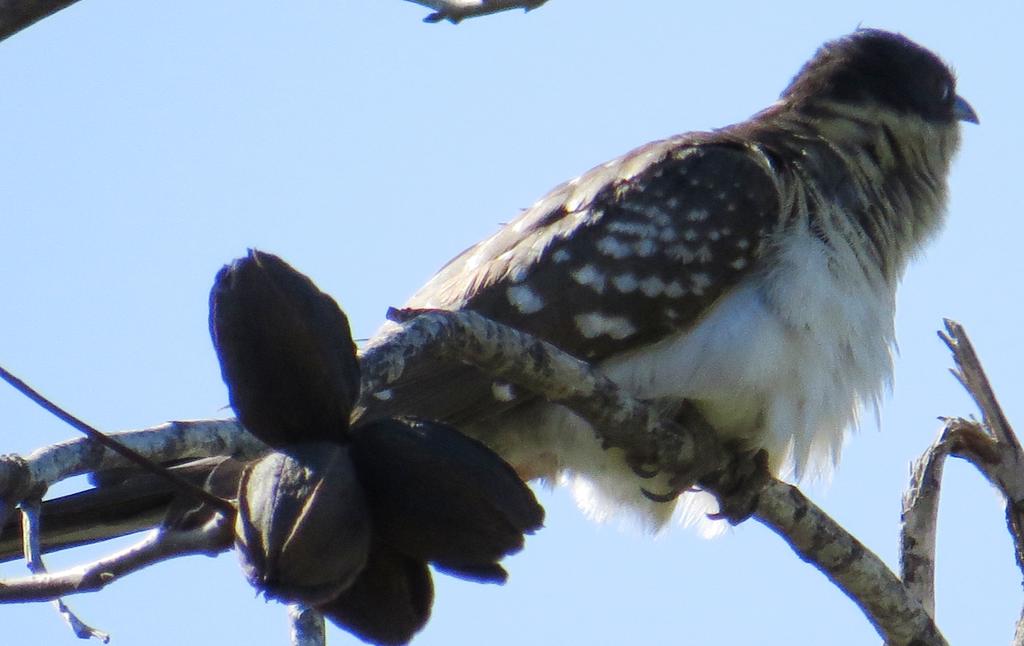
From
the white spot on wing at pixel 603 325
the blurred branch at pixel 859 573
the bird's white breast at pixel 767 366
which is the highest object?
the white spot on wing at pixel 603 325

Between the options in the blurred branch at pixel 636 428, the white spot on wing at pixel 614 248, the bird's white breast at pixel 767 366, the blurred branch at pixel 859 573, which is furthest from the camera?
the white spot on wing at pixel 614 248

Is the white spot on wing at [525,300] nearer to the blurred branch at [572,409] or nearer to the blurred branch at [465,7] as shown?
the blurred branch at [572,409]

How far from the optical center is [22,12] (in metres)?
2.60

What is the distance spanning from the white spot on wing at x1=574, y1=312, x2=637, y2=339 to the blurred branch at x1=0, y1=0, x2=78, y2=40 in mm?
3024

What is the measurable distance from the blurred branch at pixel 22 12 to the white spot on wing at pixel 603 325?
302 centimetres

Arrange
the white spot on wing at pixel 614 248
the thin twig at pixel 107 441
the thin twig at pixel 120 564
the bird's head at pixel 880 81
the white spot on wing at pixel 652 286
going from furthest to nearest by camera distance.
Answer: the bird's head at pixel 880 81 < the white spot on wing at pixel 614 248 < the white spot on wing at pixel 652 286 < the thin twig at pixel 120 564 < the thin twig at pixel 107 441

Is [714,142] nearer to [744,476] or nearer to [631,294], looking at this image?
[631,294]

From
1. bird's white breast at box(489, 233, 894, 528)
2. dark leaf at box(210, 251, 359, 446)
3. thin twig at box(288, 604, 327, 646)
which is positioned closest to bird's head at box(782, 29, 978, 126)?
bird's white breast at box(489, 233, 894, 528)

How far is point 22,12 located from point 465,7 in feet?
4.14

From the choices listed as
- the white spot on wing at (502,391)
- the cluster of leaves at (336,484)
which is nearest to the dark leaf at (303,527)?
the cluster of leaves at (336,484)

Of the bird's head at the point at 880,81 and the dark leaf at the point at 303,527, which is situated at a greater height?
the dark leaf at the point at 303,527

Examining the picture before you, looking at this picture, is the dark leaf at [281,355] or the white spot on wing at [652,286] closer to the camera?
the dark leaf at [281,355]

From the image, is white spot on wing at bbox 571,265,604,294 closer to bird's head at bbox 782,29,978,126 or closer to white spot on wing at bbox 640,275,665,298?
white spot on wing at bbox 640,275,665,298

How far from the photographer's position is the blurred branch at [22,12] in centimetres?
259
